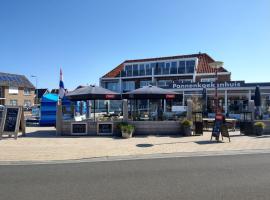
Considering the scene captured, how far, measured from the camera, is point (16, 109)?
643 inches

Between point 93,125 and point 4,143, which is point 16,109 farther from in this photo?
point 93,125

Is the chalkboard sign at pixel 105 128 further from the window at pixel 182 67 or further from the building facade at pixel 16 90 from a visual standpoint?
the building facade at pixel 16 90

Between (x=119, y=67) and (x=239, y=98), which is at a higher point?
(x=119, y=67)

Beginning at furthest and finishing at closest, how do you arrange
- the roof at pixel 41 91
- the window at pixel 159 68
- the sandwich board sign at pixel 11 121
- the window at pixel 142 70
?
the roof at pixel 41 91
the window at pixel 142 70
the window at pixel 159 68
the sandwich board sign at pixel 11 121

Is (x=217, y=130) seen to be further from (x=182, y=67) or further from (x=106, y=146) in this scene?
(x=182, y=67)

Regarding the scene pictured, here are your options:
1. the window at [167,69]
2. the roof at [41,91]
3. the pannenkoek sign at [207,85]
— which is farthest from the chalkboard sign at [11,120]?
the roof at [41,91]

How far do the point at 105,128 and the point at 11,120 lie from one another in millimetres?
4636

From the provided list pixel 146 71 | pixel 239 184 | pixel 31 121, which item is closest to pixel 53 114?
pixel 31 121

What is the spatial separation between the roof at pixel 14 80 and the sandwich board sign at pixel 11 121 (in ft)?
159

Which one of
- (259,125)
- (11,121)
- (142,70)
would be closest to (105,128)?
(11,121)

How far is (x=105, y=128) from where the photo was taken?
16859 millimetres

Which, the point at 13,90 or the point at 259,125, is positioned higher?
the point at 13,90

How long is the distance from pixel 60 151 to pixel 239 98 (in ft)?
90.7

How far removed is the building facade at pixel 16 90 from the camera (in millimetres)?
61750
